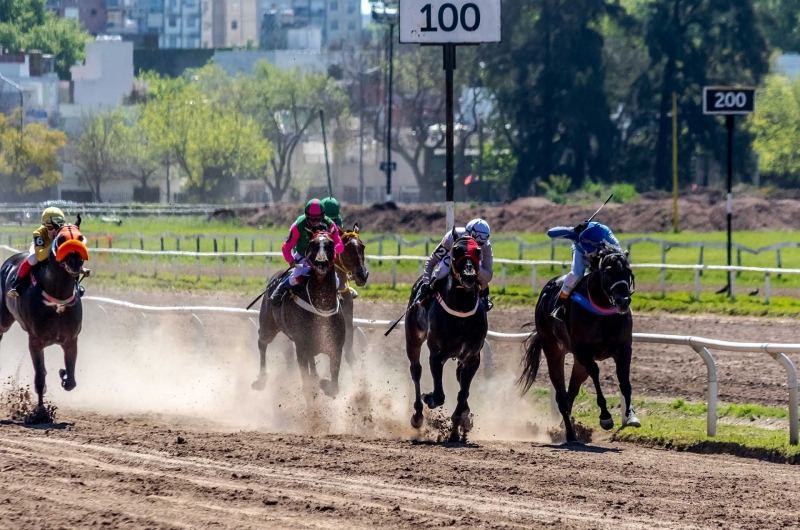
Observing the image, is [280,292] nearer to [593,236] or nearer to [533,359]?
[533,359]

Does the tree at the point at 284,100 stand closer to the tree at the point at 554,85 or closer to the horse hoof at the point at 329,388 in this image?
the tree at the point at 554,85

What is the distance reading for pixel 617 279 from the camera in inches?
385

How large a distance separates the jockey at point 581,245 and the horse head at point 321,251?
1904 millimetres

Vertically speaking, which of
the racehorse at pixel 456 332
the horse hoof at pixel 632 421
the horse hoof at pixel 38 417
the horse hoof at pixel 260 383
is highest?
the racehorse at pixel 456 332

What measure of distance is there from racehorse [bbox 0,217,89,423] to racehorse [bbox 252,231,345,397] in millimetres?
1902

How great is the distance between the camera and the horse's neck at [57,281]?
37.3 ft

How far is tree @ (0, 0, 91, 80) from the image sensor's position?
6912cm

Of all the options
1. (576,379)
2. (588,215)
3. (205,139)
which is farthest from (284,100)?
(576,379)

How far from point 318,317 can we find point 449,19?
3.14 metres

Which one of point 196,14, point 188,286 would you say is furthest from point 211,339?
point 196,14

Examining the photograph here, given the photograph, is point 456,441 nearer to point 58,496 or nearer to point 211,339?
point 58,496

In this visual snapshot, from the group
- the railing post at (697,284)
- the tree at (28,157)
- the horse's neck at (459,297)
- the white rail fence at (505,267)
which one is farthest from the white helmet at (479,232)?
the tree at (28,157)

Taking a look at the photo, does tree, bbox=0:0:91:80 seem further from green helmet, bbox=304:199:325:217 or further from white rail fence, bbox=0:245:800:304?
green helmet, bbox=304:199:325:217

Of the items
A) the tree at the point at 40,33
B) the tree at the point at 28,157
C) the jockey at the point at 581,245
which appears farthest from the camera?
the tree at the point at 40,33
